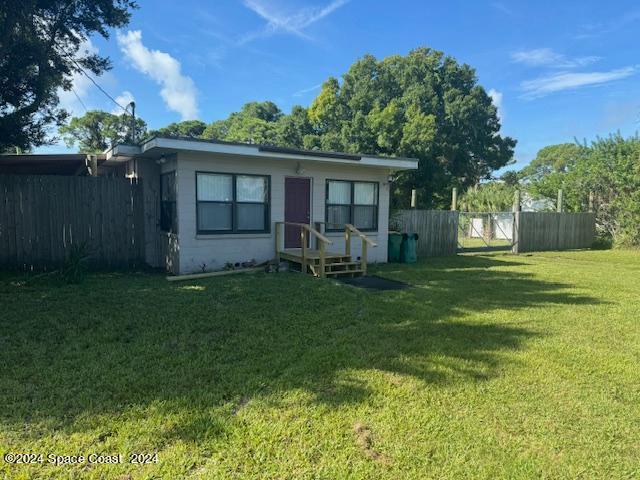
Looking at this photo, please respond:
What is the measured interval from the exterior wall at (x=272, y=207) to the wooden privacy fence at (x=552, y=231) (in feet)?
25.3

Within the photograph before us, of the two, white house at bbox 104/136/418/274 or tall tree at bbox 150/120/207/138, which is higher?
tall tree at bbox 150/120/207/138

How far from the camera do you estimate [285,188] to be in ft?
31.8

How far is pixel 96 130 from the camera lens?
135 ft

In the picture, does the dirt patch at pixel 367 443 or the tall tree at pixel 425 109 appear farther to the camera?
the tall tree at pixel 425 109

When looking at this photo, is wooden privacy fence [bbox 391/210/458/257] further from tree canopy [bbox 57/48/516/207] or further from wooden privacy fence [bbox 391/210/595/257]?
tree canopy [bbox 57/48/516/207]

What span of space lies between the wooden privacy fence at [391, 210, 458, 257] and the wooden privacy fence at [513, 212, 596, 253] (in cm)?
343

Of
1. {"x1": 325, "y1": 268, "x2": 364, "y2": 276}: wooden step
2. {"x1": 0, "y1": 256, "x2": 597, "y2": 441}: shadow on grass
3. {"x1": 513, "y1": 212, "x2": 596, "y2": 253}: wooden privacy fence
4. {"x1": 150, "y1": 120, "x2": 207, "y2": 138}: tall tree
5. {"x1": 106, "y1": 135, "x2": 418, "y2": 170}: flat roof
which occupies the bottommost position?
{"x1": 0, "y1": 256, "x2": 597, "y2": 441}: shadow on grass

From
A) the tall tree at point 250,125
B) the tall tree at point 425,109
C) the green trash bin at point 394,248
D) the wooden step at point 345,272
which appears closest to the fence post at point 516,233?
the tall tree at point 425,109

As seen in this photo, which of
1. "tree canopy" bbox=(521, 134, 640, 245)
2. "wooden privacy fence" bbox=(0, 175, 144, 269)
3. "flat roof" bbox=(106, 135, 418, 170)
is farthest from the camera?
"tree canopy" bbox=(521, 134, 640, 245)

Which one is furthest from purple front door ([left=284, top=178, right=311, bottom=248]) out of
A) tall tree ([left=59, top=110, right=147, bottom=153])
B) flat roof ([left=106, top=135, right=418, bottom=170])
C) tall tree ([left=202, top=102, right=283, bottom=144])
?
tall tree ([left=59, top=110, right=147, bottom=153])

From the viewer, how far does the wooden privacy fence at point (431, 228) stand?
13.3 metres

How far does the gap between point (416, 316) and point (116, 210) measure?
7195 mm

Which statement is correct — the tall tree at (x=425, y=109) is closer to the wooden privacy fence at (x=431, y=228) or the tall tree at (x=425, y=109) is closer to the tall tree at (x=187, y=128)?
the wooden privacy fence at (x=431, y=228)

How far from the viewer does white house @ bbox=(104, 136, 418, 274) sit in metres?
8.48
